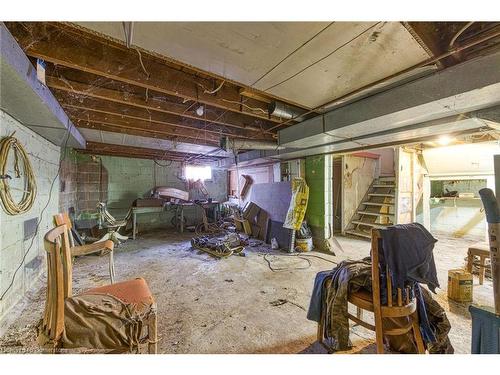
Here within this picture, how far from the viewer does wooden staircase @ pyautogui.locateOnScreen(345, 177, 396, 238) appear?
4977mm

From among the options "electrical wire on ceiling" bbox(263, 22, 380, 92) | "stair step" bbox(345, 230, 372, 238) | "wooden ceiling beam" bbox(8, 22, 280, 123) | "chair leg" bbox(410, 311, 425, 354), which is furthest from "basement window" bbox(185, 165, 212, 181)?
"chair leg" bbox(410, 311, 425, 354)

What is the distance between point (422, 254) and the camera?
137 cm

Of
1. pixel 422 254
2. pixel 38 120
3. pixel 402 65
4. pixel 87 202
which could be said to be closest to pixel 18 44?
pixel 38 120

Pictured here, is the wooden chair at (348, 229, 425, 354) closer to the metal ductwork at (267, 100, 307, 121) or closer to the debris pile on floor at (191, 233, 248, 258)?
the metal ductwork at (267, 100, 307, 121)

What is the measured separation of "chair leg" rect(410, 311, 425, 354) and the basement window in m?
6.75

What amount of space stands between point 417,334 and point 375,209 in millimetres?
4370

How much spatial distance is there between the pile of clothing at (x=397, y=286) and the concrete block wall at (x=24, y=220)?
2.84 meters

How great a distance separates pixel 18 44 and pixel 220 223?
→ 542cm

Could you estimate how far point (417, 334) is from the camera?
4.75 ft

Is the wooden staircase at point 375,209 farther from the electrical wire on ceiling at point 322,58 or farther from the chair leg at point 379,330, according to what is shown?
the electrical wire on ceiling at point 322,58

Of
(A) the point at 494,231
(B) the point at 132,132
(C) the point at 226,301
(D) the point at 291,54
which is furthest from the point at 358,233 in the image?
(B) the point at 132,132

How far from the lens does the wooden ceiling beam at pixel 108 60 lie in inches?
56.4

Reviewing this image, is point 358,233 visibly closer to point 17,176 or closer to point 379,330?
point 379,330
